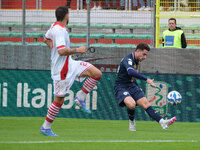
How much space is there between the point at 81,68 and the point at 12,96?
5.66m

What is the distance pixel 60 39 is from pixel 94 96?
→ 5570 millimetres

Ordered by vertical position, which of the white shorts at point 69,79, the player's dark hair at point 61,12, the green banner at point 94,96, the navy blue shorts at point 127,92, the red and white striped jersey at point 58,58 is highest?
the player's dark hair at point 61,12

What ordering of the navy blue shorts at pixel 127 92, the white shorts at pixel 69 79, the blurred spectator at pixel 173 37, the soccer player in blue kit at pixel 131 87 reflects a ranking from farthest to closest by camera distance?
the blurred spectator at pixel 173 37 → the navy blue shorts at pixel 127 92 → the soccer player in blue kit at pixel 131 87 → the white shorts at pixel 69 79

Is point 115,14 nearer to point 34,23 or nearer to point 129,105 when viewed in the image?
point 34,23

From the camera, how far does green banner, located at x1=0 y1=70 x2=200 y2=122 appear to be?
13.0 m

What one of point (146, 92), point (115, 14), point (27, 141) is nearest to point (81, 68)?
point (27, 141)

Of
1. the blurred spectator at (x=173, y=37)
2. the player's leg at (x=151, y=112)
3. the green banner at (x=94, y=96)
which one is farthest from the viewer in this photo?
the blurred spectator at (x=173, y=37)

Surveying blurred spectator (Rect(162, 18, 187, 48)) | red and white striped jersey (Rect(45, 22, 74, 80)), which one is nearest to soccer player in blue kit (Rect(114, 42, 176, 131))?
red and white striped jersey (Rect(45, 22, 74, 80))

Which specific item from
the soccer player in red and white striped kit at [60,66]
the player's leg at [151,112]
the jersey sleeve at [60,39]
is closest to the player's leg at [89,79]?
the soccer player in red and white striped kit at [60,66]

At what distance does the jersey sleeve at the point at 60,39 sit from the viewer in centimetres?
794

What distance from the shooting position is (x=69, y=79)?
8289 millimetres

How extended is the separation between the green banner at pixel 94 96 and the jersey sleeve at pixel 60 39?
5.42m

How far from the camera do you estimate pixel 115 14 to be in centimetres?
1411

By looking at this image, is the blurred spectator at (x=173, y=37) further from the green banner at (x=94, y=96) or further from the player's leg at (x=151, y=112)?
the player's leg at (x=151, y=112)
